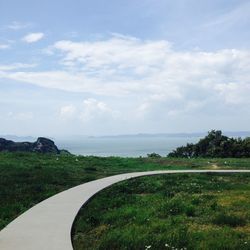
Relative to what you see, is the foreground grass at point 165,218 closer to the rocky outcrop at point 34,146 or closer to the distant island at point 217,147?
the distant island at point 217,147

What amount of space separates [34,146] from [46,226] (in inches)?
1670

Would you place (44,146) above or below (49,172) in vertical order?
above

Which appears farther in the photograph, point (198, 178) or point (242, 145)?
point (242, 145)

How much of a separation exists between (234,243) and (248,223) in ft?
7.94

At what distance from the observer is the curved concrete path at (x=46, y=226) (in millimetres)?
9186

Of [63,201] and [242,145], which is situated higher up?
[242,145]

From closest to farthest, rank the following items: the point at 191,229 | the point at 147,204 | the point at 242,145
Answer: the point at 191,229
the point at 147,204
the point at 242,145

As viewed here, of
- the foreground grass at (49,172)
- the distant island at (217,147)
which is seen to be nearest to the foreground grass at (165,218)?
the foreground grass at (49,172)

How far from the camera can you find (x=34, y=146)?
172 feet

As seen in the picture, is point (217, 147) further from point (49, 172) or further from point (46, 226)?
point (46, 226)

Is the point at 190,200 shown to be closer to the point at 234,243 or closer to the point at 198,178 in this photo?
the point at 234,243

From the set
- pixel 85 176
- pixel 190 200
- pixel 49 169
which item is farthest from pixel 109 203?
pixel 49 169

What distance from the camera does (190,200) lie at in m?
14.9

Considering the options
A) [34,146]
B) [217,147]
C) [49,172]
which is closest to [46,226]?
[49,172]
